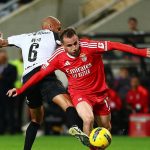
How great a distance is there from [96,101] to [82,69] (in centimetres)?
51

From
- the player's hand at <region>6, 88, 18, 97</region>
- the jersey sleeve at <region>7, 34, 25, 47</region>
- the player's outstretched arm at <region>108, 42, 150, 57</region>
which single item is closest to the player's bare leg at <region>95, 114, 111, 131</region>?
the player's outstretched arm at <region>108, 42, 150, 57</region>

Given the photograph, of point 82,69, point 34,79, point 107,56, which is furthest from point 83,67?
point 107,56

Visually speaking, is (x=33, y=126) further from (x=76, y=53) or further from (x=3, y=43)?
(x=76, y=53)

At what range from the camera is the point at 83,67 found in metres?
11.3

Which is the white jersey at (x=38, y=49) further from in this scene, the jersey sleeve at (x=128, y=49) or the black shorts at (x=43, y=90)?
the jersey sleeve at (x=128, y=49)

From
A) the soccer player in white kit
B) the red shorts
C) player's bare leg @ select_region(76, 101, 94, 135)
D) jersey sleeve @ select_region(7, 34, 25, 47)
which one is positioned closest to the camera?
player's bare leg @ select_region(76, 101, 94, 135)

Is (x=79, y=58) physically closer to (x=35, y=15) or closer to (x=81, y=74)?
(x=81, y=74)

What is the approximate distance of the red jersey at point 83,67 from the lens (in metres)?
11.3

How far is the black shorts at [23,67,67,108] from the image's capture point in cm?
1164

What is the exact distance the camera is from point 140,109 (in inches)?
752

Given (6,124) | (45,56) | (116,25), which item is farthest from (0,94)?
(45,56)

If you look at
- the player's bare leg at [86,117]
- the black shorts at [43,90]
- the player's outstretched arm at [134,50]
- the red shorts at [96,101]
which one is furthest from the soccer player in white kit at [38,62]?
the player's outstretched arm at [134,50]

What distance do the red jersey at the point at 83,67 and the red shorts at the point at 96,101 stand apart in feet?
0.23

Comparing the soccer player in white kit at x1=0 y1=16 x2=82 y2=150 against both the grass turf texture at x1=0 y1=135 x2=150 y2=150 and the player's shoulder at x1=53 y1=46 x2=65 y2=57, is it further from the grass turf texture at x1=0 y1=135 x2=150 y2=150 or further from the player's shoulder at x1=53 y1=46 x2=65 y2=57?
the grass turf texture at x1=0 y1=135 x2=150 y2=150
